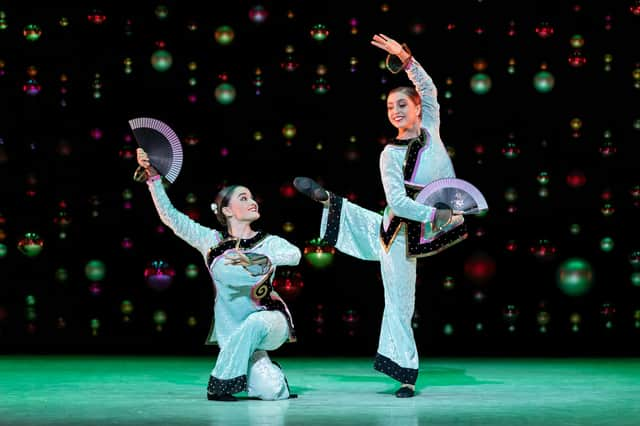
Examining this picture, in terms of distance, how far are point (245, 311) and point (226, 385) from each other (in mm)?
339

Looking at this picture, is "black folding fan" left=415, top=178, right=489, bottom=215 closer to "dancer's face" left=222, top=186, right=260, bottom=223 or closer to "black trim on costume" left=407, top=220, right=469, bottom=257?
"black trim on costume" left=407, top=220, right=469, bottom=257

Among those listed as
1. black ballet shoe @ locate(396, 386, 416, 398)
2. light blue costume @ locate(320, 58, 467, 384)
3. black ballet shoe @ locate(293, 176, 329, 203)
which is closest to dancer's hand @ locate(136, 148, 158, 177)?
black ballet shoe @ locate(293, 176, 329, 203)

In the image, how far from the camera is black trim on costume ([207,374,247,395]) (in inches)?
170

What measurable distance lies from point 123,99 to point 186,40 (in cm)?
52

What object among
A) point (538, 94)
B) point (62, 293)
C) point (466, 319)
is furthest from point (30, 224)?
point (538, 94)

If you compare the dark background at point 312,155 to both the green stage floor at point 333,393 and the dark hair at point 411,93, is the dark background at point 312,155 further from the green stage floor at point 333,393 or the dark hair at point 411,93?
the dark hair at point 411,93

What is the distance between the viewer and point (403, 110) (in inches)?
179

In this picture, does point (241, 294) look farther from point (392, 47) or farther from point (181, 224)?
point (392, 47)

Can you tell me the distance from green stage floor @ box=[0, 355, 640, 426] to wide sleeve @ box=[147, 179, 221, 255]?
0.62 metres

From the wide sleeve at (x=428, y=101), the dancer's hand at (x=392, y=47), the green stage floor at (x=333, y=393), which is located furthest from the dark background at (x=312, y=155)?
the dancer's hand at (x=392, y=47)

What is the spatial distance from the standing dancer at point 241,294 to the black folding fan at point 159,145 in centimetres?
4

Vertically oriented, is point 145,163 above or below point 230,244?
above

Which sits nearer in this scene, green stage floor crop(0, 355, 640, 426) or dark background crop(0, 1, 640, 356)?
green stage floor crop(0, 355, 640, 426)

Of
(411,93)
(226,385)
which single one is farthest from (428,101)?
(226,385)
